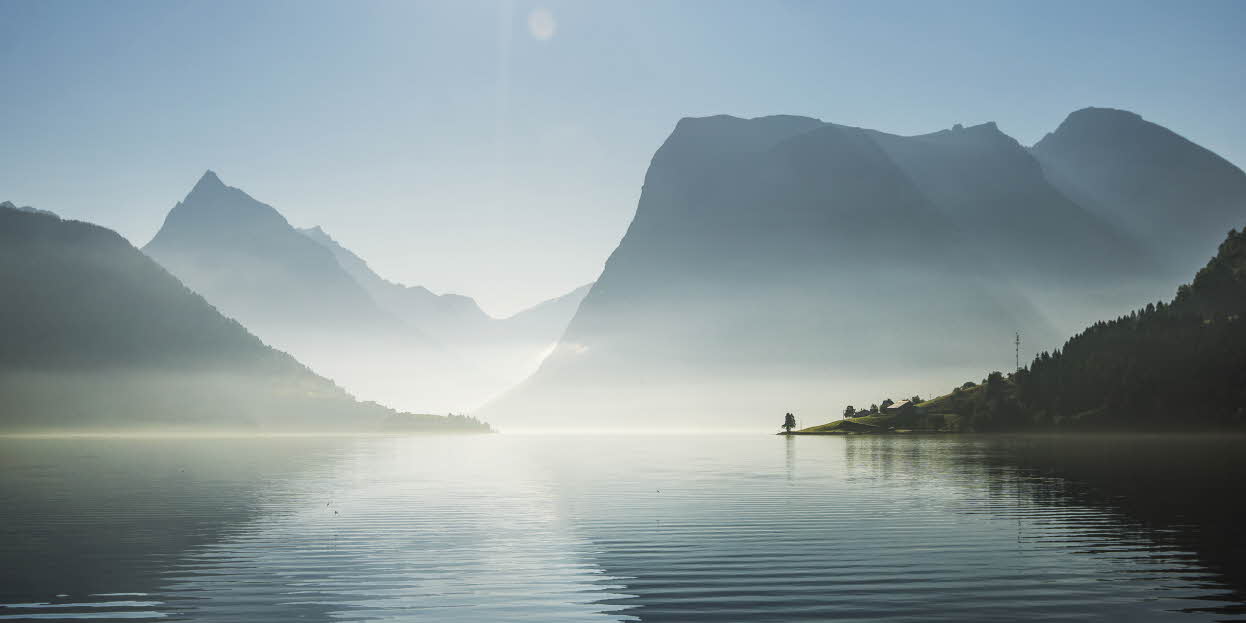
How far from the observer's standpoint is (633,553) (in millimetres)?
49812

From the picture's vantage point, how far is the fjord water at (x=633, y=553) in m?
34.9

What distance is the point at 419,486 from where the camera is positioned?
4149 inches

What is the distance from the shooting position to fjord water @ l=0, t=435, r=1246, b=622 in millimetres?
34938

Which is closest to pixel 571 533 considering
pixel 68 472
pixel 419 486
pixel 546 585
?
pixel 546 585

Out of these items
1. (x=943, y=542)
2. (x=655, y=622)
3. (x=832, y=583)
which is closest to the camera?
(x=655, y=622)

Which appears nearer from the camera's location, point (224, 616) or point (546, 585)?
point (224, 616)

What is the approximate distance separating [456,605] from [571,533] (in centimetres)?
2331

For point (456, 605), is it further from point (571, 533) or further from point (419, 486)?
point (419, 486)

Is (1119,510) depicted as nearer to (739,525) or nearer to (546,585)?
(739,525)

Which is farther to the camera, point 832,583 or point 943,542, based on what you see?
point 943,542

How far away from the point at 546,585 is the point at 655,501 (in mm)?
43460

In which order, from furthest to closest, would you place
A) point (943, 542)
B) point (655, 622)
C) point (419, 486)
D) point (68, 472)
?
point (68, 472), point (419, 486), point (943, 542), point (655, 622)

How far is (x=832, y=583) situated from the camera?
128 feet

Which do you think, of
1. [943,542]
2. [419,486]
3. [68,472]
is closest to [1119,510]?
[943,542]
